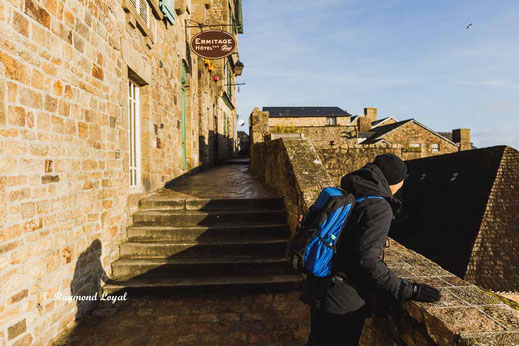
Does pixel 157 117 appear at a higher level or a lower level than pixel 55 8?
lower

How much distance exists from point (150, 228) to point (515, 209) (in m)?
13.5

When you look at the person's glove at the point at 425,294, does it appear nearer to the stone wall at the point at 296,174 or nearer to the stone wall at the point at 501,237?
the stone wall at the point at 296,174

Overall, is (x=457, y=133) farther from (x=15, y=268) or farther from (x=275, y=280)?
(x=15, y=268)

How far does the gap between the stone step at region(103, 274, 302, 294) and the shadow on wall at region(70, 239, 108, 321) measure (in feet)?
0.65

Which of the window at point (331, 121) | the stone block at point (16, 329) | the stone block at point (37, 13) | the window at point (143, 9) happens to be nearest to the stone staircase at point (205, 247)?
the stone block at point (16, 329)

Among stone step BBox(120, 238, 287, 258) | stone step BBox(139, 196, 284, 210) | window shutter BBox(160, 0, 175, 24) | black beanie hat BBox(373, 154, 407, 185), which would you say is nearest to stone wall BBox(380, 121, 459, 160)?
window shutter BBox(160, 0, 175, 24)

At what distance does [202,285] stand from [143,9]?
16.3 feet

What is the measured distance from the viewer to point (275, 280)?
13.3 ft

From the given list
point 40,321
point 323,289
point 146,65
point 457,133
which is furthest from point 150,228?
point 457,133

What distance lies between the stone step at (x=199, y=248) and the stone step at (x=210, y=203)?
0.85 meters

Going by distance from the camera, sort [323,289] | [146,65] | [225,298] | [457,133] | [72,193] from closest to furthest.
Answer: [323,289], [72,193], [225,298], [146,65], [457,133]

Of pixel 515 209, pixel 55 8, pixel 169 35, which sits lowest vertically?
pixel 515 209

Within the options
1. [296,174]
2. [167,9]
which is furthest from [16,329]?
[167,9]

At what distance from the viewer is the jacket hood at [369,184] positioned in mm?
1914
